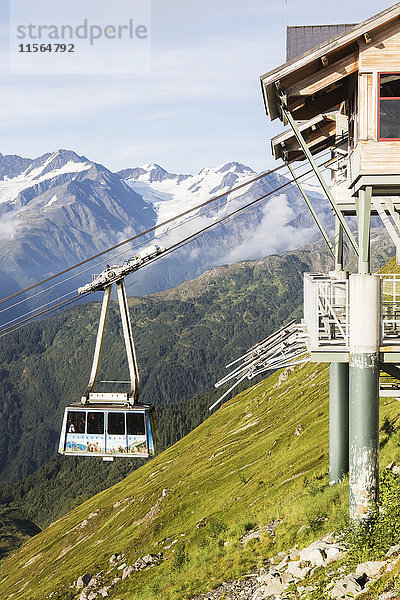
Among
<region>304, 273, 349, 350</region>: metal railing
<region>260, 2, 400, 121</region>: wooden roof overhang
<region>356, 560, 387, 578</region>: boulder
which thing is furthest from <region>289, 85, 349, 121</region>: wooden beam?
<region>356, 560, 387, 578</region>: boulder

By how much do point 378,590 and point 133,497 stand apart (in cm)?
14542

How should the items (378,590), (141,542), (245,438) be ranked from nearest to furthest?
(378,590), (141,542), (245,438)

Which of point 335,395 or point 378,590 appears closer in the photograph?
point 378,590

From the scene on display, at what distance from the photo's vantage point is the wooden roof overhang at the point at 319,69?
22.5 m

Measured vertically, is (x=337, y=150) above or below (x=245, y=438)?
above

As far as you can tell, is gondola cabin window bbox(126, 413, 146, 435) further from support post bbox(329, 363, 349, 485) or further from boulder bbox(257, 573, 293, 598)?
boulder bbox(257, 573, 293, 598)

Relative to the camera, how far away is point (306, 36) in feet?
95.9

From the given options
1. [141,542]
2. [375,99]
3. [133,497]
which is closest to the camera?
[375,99]

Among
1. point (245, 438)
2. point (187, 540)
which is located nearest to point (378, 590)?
point (187, 540)

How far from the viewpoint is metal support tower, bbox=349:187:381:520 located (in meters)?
22.3

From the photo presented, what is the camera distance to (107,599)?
5219 centimetres

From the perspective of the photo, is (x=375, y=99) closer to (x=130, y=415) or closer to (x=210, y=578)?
(x=130, y=415)

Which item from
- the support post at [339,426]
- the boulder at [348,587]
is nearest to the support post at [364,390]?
the boulder at [348,587]

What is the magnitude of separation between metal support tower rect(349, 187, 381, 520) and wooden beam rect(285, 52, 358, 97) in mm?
4224
